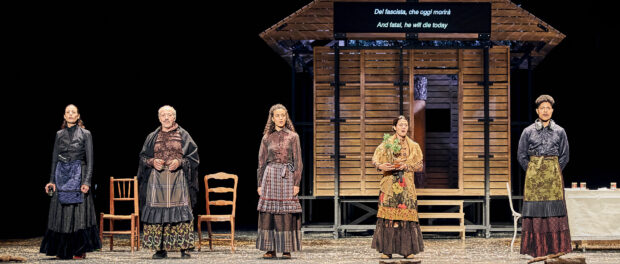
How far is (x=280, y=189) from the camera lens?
8.77 m

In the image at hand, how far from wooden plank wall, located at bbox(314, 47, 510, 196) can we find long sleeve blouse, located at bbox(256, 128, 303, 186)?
2538 mm

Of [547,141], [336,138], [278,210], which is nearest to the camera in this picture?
[547,141]

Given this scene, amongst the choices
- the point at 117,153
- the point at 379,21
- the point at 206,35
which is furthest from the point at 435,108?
the point at 117,153

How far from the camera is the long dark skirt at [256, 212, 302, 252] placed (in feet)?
28.8

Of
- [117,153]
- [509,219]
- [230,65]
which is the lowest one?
[509,219]

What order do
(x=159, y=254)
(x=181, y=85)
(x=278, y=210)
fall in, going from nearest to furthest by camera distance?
1. (x=278, y=210)
2. (x=159, y=254)
3. (x=181, y=85)

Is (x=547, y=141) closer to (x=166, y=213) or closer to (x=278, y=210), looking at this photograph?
(x=278, y=210)

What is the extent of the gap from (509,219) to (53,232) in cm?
748

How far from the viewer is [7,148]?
13.6 meters

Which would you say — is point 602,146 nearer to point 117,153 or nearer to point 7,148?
point 117,153

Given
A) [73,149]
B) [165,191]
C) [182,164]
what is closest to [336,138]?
[182,164]

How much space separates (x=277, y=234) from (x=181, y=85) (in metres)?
5.80

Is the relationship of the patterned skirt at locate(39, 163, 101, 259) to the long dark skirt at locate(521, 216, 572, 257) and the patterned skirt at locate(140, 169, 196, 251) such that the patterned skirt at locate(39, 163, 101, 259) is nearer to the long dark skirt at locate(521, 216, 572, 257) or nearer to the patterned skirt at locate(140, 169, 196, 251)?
the patterned skirt at locate(140, 169, 196, 251)

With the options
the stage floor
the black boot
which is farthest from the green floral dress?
the black boot
